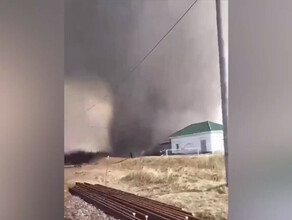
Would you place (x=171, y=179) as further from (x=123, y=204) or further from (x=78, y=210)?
(x=78, y=210)

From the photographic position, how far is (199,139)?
149cm

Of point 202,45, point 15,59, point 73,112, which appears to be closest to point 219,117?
point 202,45

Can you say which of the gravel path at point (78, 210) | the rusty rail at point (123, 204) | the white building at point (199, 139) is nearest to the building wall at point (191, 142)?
the white building at point (199, 139)

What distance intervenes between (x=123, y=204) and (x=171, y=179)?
28 centimetres

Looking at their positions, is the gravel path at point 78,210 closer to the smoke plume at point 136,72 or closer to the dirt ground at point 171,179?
the dirt ground at point 171,179

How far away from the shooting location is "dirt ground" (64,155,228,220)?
4.86ft

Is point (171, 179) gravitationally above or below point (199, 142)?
below

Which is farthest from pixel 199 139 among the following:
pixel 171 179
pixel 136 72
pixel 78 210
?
pixel 78 210

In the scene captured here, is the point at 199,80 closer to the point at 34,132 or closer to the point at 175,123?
the point at 175,123

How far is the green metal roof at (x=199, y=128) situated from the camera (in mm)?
1493

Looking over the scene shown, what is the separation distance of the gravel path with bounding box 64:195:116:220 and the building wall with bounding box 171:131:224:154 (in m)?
0.52

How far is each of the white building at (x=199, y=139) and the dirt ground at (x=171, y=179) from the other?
4 cm

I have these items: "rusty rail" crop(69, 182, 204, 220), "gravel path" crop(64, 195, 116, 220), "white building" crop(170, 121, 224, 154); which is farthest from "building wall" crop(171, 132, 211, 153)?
"gravel path" crop(64, 195, 116, 220)

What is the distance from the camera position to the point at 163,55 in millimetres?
1550
